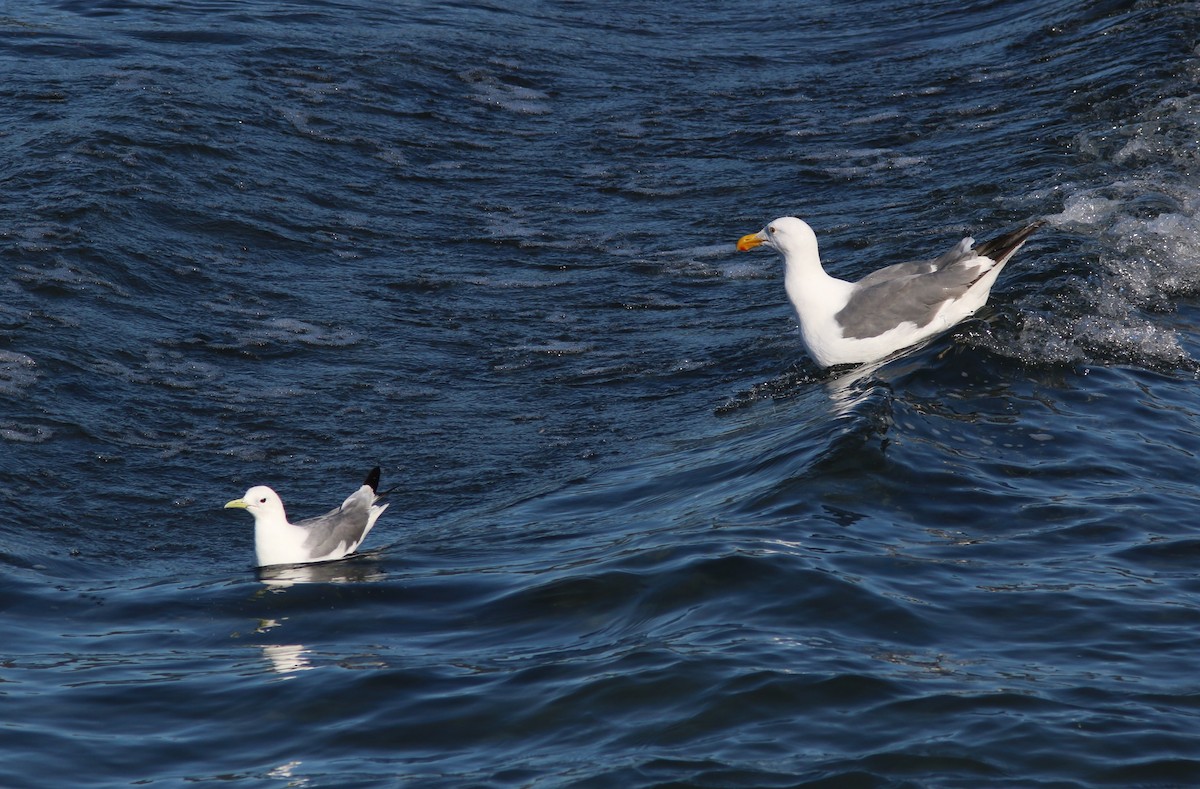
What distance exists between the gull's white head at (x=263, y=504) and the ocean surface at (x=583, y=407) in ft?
1.14

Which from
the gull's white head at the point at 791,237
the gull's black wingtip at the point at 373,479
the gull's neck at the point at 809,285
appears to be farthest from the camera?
the gull's white head at the point at 791,237

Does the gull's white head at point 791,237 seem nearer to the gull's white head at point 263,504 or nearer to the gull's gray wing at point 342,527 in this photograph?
the gull's gray wing at point 342,527

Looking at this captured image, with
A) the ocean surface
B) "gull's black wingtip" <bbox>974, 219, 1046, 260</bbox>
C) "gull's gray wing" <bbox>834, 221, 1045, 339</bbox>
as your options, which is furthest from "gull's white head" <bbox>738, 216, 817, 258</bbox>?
"gull's black wingtip" <bbox>974, 219, 1046, 260</bbox>

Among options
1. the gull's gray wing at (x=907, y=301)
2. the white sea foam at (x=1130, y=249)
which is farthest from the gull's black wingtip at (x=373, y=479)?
the white sea foam at (x=1130, y=249)

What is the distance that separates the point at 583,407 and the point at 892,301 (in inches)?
93.5

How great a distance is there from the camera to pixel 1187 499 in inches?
297

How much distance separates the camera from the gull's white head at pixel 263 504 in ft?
26.4

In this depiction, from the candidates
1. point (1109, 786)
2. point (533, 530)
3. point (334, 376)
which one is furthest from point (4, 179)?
point (1109, 786)

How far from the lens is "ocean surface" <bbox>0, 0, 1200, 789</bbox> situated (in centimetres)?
587

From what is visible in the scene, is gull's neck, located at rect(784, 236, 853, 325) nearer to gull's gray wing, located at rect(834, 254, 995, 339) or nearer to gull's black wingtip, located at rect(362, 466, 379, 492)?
gull's gray wing, located at rect(834, 254, 995, 339)

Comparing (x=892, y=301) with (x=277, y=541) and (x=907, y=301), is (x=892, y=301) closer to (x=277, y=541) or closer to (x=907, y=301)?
(x=907, y=301)

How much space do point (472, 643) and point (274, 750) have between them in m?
1.18

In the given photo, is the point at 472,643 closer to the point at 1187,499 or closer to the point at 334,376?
the point at 1187,499

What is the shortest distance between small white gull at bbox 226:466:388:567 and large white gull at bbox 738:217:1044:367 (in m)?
3.32
